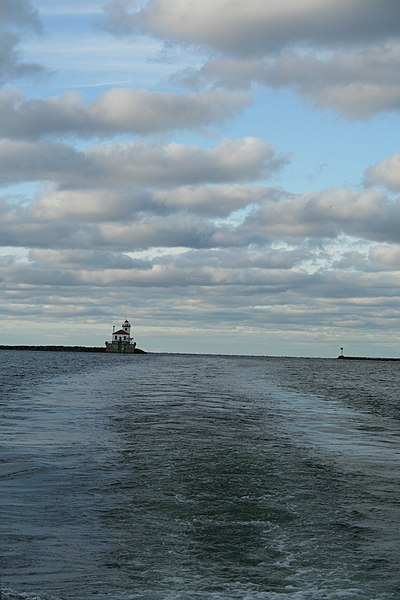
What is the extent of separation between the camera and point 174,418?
31094 mm

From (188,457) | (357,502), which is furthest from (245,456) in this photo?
(357,502)

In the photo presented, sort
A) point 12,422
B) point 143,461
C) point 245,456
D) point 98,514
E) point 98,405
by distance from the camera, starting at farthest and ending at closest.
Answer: point 98,405 → point 12,422 → point 245,456 → point 143,461 → point 98,514

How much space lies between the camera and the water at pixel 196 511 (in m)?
9.88

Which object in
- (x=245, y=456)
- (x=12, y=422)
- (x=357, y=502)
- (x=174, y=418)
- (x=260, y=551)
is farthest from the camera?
(x=174, y=418)

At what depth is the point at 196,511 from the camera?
14016mm

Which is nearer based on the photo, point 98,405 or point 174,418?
point 174,418

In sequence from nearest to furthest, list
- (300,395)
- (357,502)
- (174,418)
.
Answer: (357,502)
(174,418)
(300,395)

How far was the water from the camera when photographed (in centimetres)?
988

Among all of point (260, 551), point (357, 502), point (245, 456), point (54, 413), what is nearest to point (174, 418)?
point (54, 413)

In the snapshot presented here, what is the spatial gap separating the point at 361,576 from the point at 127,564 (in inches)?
136

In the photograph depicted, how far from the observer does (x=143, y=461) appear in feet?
64.1

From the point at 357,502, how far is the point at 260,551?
458 centimetres

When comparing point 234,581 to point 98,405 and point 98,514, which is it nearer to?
point 98,514

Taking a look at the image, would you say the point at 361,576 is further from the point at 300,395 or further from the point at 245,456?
the point at 300,395
